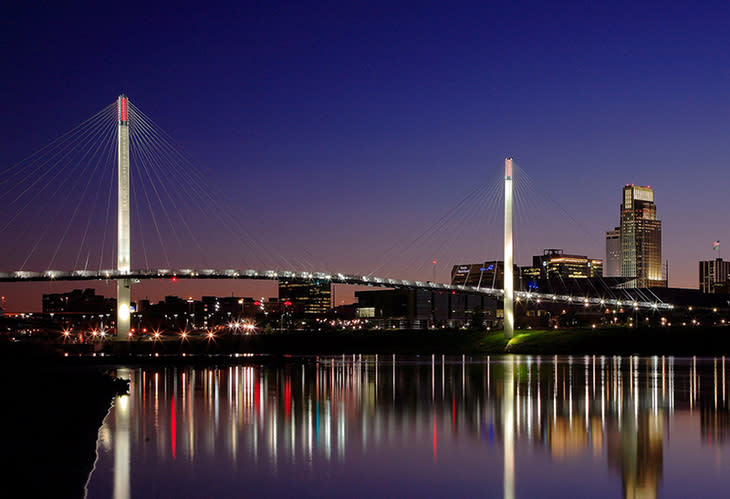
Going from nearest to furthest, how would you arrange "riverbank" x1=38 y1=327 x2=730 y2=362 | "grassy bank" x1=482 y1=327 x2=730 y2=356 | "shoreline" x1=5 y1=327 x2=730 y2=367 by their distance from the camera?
"shoreline" x1=5 y1=327 x2=730 y2=367 < "grassy bank" x1=482 y1=327 x2=730 y2=356 < "riverbank" x1=38 y1=327 x2=730 y2=362

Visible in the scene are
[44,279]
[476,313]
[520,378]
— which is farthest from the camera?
[476,313]

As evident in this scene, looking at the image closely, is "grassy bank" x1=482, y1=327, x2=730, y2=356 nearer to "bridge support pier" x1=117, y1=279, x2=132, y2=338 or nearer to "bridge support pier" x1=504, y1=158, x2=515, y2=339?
"bridge support pier" x1=504, y1=158, x2=515, y2=339

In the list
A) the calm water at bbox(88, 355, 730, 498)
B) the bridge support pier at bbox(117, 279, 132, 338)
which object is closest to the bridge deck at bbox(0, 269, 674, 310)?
the bridge support pier at bbox(117, 279, 132, 338)

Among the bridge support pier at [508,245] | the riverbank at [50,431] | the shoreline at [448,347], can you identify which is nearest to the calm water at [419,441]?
the riverbank at [50,431]

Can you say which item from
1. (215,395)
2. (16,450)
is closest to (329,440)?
(16,450)

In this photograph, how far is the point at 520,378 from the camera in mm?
43781

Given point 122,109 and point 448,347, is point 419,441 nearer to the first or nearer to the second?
point 122,109

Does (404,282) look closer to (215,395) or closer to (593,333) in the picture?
(593,333)

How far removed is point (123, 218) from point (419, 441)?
56.9 metres

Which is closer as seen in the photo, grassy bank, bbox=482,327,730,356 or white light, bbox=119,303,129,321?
white light, bbox=119,303,129,321

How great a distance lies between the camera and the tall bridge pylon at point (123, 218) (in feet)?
242

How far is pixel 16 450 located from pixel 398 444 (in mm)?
8340

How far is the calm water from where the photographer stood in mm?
15516

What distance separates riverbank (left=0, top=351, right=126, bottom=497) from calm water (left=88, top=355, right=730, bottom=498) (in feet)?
1.65
